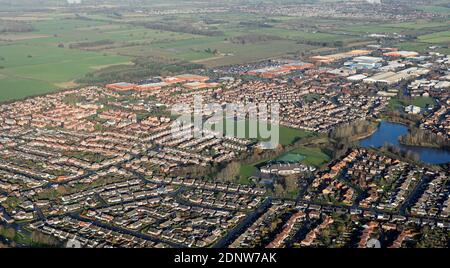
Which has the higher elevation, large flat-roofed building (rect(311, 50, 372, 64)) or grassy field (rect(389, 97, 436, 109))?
large flat-roofed building (rect(311, 50, 372, 64))

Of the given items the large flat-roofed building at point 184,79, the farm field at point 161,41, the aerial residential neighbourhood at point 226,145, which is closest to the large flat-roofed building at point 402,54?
the aerial residential neighbourhood at point 226,145

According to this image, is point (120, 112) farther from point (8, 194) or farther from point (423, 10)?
point (423, 10)

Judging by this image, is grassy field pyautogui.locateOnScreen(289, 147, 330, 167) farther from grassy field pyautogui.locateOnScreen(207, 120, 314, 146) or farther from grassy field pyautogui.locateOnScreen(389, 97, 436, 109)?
grassy field pyautogui.locateOnScreen(389, 97, 436, 109)

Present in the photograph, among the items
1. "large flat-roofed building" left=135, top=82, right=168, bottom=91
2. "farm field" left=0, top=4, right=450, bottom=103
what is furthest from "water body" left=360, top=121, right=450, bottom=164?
"farm field" left=0, top=4, right=450, bottom=103

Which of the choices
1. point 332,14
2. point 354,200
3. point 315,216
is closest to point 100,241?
point 315,216

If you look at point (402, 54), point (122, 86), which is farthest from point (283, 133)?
point (402, 54)

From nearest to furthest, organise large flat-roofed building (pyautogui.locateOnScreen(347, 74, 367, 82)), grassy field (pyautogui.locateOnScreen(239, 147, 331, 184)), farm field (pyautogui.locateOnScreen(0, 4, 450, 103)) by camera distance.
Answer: grassy field (pyautogui.locateOnScreen(239, 147, 331, 184)) → large flat-roofed building (pyautogui.locateOnScreen(347, 74, 367, 82)) → farm field (pyautogui.locateOnScreen(0, 4, 450, 103))

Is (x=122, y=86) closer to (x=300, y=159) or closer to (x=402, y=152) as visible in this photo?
(x=300, y=159)

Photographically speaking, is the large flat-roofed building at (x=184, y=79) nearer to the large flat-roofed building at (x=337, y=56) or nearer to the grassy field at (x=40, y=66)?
the grassy field at (x=40, y=66)
